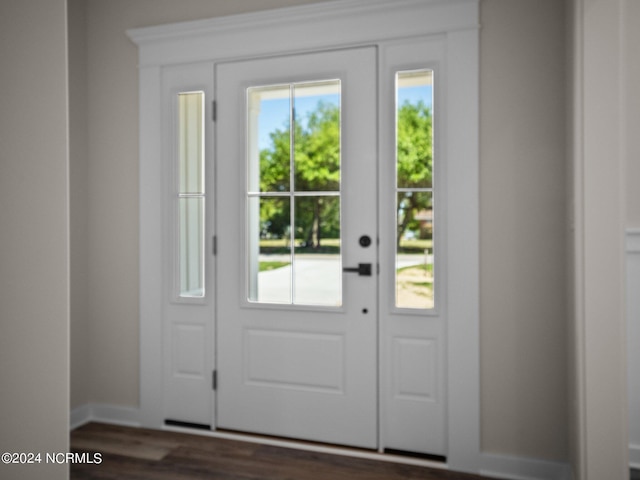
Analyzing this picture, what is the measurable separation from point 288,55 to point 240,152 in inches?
23.4

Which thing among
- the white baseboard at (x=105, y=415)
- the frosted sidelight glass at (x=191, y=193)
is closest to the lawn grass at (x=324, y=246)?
Result: the frosted sidelight glass at (x=191, y=193)

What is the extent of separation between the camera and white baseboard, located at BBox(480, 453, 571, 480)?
2377 millimetres

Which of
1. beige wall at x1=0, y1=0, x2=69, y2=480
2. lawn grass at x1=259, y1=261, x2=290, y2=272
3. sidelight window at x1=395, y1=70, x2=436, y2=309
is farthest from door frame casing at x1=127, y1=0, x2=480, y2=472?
beige wall at x1=0, y1=0, x2=69, y2=480

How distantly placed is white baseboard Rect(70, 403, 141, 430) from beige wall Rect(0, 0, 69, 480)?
7.83 feet

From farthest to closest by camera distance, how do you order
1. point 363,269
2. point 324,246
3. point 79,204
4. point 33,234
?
point 79,204 → point 324,246 → point 363,269 → point 33,234

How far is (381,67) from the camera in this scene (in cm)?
263

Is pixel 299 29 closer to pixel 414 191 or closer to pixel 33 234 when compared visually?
pixel 414 191

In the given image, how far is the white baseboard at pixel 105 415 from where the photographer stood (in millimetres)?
3083

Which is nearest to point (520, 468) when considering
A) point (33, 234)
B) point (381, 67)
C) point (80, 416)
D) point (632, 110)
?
point (632, 110)

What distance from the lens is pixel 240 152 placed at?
2.90 metres

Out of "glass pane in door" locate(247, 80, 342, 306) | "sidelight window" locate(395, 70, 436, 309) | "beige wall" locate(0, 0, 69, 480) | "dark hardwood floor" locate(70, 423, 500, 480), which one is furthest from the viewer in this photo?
"glass pane in door" locate(247, 80, 342, 306)

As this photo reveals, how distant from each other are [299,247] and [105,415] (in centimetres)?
164

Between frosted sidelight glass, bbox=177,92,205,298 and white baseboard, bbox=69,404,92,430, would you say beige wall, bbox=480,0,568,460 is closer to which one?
frosted sidelight glass, bbox=177,92,205,298

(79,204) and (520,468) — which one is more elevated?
(79,204)
